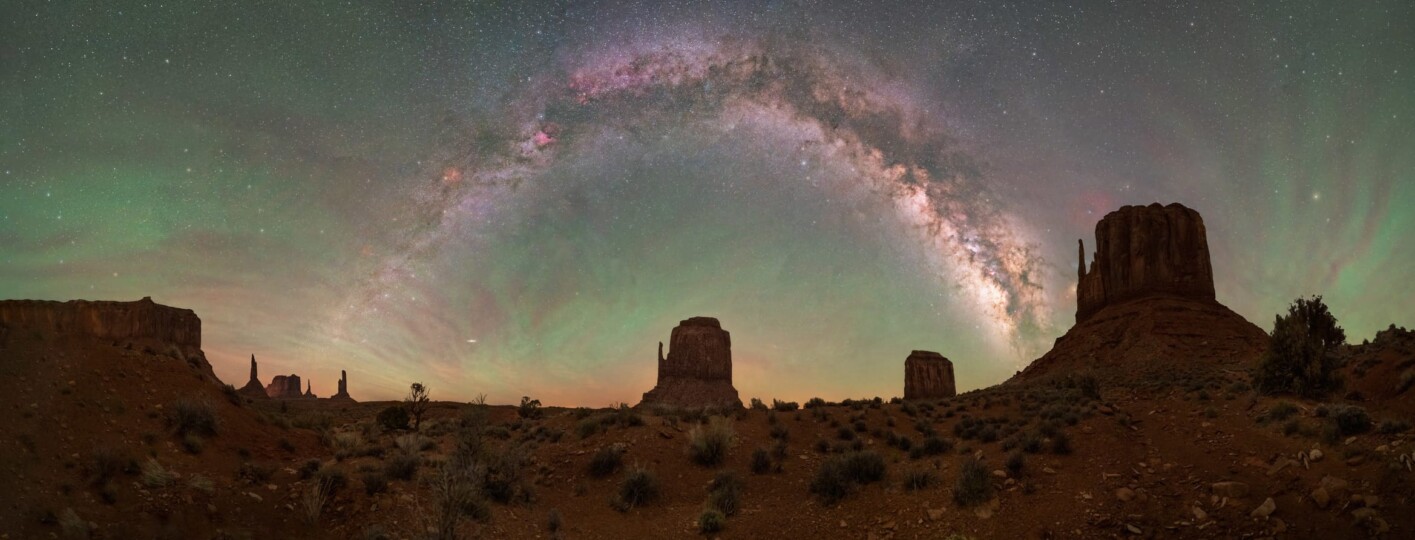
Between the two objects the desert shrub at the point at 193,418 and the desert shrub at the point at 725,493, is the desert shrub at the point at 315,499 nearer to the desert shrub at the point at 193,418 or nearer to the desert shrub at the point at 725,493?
the desert shrub at the point at 193,418

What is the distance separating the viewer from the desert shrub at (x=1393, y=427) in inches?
518

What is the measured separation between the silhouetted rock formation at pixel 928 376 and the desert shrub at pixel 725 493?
61.0 metres

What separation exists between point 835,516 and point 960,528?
2738 millimetres

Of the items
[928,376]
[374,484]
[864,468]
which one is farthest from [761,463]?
[928,376]

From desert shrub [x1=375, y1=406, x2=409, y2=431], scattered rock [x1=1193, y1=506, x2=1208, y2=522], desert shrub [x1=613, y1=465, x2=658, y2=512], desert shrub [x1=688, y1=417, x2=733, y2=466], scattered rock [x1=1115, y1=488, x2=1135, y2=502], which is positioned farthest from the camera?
desert shrub [x1=375, y1=406, x2=409, y2=431]

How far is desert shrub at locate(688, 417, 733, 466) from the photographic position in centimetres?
1948

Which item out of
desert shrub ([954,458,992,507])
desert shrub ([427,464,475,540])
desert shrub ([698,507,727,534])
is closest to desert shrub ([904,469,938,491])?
desert shrub ([954,458,992,507])

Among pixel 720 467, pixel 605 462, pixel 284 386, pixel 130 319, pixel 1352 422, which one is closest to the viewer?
pixel 1352 422

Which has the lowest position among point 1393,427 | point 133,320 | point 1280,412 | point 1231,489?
point 1231,489

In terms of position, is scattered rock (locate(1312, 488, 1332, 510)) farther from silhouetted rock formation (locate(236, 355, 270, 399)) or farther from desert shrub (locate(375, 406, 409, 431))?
silhouetted rock formation (locate(236, 355, 270, 399))

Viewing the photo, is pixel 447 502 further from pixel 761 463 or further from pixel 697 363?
pixel 697 363

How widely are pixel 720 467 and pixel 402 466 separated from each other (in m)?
8.66

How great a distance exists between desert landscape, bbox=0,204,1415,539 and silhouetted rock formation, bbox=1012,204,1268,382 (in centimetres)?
2089

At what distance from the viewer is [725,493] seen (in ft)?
52.0
